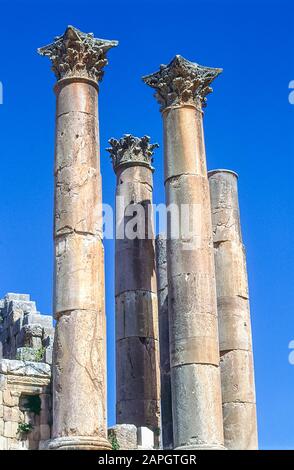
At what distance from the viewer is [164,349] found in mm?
29219

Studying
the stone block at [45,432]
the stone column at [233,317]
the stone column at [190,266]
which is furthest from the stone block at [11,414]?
the stone column at [233,317]

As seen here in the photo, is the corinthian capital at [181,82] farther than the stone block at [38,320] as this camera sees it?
No

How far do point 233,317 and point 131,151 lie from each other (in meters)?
6.29

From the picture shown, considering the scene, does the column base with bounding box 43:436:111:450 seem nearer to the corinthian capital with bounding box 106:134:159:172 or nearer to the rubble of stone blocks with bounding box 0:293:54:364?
the rubble of stone blocks with bounding box 0:293:54:364

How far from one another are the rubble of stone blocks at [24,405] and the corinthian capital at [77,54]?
7.55m

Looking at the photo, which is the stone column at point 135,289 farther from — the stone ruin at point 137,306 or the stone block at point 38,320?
the stone block at point 38,320

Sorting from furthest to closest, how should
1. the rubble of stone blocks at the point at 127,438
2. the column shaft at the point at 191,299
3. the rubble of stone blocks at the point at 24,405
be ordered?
the rubble of stone blocks at the point at 24,405
the rubble of stone blocks at the point at 127,438
the column shaft at the point at 191,299

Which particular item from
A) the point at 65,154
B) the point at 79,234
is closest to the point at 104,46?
the point at 65,154

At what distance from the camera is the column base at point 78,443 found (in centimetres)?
2077

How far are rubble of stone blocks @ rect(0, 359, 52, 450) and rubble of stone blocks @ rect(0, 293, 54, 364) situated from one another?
5.87 feet

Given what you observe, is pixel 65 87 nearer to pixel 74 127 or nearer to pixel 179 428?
pixel 74 127

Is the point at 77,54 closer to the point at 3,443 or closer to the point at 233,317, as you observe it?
the point at 233,317

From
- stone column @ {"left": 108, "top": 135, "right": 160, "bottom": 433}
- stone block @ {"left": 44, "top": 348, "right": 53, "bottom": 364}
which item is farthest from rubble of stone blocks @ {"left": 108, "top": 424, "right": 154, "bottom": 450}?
stone block @ {"left": 44, "top": 348, "right": 53, "bottom": 364}

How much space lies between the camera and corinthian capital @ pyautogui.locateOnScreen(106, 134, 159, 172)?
101ft
